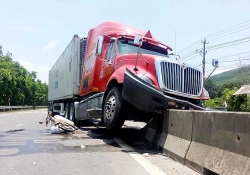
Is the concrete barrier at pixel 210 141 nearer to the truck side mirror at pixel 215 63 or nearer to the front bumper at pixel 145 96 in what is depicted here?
the front bumper at pixel 145 96

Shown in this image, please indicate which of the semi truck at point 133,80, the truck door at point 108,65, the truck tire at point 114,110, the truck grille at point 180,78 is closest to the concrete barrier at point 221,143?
the semi truck at point 133,80

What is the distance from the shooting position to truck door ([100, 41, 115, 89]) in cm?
850

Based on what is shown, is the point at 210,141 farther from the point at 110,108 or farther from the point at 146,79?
the point at 110,108

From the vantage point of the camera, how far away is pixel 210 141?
4.48 m

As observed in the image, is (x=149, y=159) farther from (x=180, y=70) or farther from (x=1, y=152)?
(x=1, y=152)

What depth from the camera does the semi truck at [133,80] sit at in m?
6.63

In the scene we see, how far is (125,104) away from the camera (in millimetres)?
7273

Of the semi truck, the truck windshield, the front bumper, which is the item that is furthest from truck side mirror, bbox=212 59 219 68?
the truck windshield

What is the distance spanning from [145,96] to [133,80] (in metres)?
0.46

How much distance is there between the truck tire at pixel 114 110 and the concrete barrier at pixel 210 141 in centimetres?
138

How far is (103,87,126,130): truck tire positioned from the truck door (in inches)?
38.3

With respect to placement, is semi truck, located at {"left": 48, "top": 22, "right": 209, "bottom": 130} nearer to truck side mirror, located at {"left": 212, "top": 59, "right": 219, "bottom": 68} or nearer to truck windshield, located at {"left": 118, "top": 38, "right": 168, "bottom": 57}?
truck windshield, located at {"left": 118, "top": 38, "right": 168, "bottom": 57}

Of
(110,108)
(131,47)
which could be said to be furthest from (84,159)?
(131,47)

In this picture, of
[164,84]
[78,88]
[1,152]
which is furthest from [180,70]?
[78,88]
